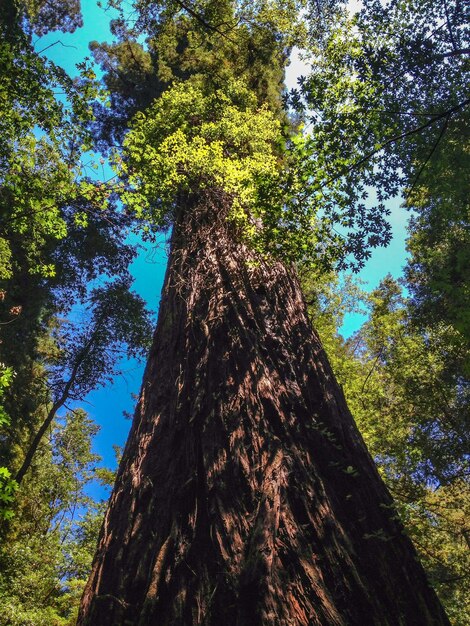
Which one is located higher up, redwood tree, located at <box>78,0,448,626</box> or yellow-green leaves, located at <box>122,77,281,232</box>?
yellow-green leaves, located at <box>122,77,281,232</box>

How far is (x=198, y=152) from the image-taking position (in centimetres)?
624

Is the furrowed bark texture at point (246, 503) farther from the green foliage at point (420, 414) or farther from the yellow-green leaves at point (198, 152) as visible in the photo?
the green foliage at point (420, 414)

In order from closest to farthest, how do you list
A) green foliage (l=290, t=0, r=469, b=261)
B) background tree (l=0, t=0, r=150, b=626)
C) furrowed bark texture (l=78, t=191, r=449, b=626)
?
furrowed bark texture (l=78, t=191, r=449, b=626), green foliage (l=290, t=0, r=469, b=261), background tree (l=0, t=0, r=150, b=626)

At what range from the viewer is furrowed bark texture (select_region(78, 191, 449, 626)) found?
1.93 metres

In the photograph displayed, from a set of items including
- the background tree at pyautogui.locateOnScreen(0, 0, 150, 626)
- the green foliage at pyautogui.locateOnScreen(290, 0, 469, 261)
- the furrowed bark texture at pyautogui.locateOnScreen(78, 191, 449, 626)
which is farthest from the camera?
the background tree at pyautogui.locateOnScreen(0, 0, 150, 626)

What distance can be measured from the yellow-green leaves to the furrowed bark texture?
1.92 metres

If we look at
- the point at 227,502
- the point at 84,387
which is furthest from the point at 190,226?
the point at 84,387

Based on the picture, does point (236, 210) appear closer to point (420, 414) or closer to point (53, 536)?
point (420, 414)

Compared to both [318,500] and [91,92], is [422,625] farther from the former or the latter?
[91,92]

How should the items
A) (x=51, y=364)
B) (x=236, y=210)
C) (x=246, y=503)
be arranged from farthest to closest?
(x=51, y=364) < (x=236, y=210) < (x=246, y=503)

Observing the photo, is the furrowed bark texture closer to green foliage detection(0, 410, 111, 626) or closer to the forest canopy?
the forest canopy

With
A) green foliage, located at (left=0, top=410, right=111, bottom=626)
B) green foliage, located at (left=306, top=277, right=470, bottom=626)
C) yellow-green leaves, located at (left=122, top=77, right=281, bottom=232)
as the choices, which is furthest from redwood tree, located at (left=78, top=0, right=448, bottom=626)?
green foliage, located at (left=0, top=410, right=111, bottom=626)

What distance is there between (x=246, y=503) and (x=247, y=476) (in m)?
0.19

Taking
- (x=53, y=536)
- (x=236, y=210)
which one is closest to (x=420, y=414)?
(x=236, y=210)
